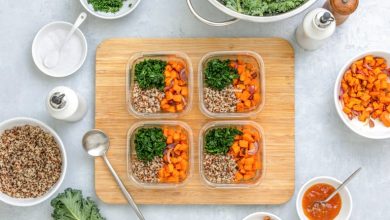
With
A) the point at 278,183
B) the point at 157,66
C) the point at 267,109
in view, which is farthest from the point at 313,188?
the point at 157,66

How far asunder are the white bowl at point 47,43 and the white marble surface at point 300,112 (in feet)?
0.12

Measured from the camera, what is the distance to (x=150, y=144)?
236 cm

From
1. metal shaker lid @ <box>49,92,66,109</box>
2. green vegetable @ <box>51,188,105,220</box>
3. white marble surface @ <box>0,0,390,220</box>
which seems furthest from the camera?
white marble surface @ <box>0,0,390,220</box>

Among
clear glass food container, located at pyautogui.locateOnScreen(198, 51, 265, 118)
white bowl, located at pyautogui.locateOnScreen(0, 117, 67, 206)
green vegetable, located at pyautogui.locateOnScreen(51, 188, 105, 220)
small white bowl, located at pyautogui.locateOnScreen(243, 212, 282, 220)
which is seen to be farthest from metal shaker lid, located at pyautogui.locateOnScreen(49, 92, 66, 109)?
small white bowl, located at pyautogui.locateOnScreen(243, 212, 282, 220)

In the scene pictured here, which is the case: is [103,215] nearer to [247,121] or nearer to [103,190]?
[103,190]

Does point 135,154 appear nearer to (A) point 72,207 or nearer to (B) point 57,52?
(A) point 72,207

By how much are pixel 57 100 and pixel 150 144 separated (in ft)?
1.49

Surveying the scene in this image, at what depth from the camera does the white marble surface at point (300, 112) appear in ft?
8.11

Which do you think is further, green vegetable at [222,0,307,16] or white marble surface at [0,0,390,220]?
white marble surface at [0,0,390,220]

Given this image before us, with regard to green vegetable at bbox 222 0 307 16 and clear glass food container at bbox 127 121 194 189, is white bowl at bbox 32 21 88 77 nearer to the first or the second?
clear glass food container at bbox 127 121 194 189

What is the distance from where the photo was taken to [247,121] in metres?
2.41

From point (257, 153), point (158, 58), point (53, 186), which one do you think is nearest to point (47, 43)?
point (158, 58)

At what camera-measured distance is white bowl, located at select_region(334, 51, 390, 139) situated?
2.38 metres

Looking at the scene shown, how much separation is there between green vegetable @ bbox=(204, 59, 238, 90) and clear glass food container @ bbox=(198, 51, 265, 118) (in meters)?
0.05
